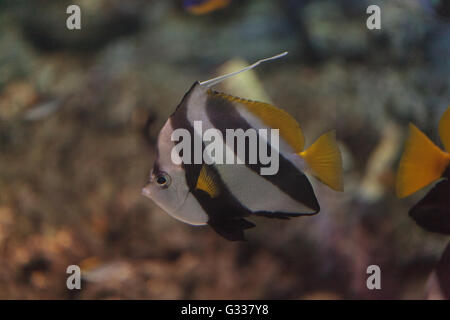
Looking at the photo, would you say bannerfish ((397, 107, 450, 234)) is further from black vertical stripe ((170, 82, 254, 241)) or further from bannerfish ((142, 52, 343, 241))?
black vertical stripe ((170, 82, 254, 241))

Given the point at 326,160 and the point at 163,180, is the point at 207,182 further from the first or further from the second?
the point at 326,160

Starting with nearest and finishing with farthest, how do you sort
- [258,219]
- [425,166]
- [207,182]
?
[207,182], [425,166], [258,219]

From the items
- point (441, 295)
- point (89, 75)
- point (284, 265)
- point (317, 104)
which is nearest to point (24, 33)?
point (89, 75)

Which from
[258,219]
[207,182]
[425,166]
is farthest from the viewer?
[258,219]

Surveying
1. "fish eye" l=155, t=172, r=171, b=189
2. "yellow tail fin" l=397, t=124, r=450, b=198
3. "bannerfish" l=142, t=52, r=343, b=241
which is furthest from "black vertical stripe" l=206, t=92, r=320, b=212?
"yellow tail fin" l=397, t=124, r=450, b=198

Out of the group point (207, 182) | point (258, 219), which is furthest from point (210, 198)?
point (258, 219)

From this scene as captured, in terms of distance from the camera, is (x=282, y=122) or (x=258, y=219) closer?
(x=282, y=122)

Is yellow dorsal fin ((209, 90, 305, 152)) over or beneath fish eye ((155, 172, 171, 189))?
over
